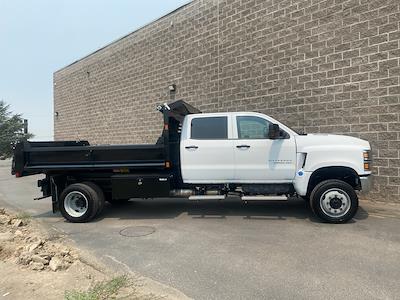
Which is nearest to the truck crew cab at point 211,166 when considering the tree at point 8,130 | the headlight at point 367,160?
the headlight at point 367,160

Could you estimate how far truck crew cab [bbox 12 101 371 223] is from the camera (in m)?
7.35

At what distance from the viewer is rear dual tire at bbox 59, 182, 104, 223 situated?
8.10 meters

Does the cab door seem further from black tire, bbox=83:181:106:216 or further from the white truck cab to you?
black tire, bbox=83:181:106:216

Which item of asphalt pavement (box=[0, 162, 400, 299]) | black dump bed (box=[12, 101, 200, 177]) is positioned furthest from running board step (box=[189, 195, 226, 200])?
black dump bed (box=[12, 101, 200, 177])

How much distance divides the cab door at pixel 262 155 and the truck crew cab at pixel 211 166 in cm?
2

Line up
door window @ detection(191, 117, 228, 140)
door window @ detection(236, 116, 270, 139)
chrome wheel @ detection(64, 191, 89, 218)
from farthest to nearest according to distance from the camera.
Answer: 1. chrome wheel @ detection(64, 191, 89, 218)
2. door window @ detection(191, 117, 228, 140)
3. door window @ detection(236, 116, 270, 139)

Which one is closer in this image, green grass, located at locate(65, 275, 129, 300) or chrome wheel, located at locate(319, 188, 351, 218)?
green grass, located at locate(65, 275, 129, 300)

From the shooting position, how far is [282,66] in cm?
1129

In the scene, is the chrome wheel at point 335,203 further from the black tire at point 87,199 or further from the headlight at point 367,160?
the black tire at point 87,199

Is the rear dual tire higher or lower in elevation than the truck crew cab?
lower

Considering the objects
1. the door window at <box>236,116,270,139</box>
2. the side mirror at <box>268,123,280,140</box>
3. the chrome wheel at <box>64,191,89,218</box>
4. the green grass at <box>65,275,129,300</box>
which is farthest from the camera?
the chrome wheel at <box>64,191,89,218</box>

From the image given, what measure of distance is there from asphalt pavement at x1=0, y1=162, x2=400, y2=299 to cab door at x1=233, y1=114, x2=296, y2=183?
92 cm

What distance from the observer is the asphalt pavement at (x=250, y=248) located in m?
4.39

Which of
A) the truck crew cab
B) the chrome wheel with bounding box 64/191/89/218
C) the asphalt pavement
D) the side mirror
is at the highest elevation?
the side mirror
